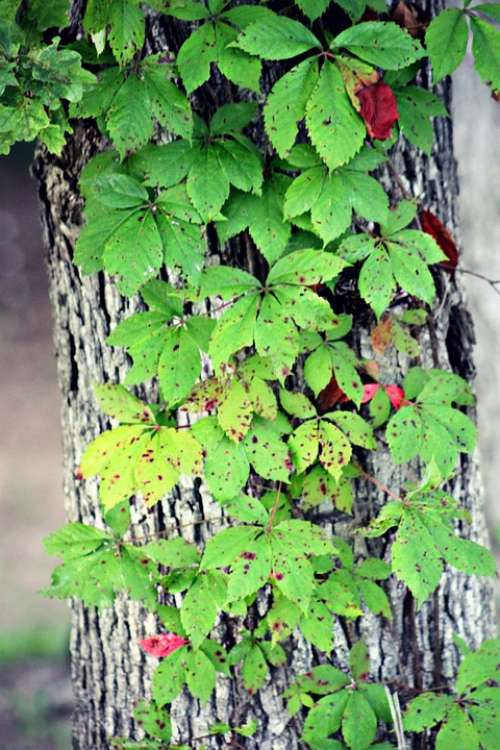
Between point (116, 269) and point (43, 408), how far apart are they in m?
6.36

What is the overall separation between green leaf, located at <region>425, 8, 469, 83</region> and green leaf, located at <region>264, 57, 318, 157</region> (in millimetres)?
224

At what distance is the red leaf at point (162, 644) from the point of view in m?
1.72

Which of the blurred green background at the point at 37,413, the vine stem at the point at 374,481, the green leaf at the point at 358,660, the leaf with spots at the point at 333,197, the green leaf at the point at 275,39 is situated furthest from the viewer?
the blurred green background at the point at 37,413

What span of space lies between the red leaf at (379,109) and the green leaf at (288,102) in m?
0.11

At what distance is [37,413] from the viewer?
24.2ft

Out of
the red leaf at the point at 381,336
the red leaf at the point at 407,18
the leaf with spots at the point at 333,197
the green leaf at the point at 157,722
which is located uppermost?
the red leaf at the point at 407,18

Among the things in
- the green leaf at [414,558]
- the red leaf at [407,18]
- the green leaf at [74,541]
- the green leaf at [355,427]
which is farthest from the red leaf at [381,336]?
the green leaf at [74,541]

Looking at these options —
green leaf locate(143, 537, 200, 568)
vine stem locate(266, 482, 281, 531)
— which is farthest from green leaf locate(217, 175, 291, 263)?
green leaf locate(143, 537, 200, 568)

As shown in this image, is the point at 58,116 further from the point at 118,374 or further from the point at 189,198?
the point at 118,374

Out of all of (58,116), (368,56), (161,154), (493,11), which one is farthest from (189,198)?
(493,11)

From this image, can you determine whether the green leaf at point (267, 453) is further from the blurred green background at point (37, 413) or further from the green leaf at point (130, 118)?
the blurred green background at point (37, 413)

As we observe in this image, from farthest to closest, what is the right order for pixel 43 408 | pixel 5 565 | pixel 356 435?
pixel 43 408 < pixel 5 565 < pixel 356 435

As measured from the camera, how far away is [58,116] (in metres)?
1.44

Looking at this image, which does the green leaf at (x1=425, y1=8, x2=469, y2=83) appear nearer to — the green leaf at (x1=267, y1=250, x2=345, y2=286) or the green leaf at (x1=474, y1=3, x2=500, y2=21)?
the green leaf at (x1=474, y1=3, x2=500, y2=21)
